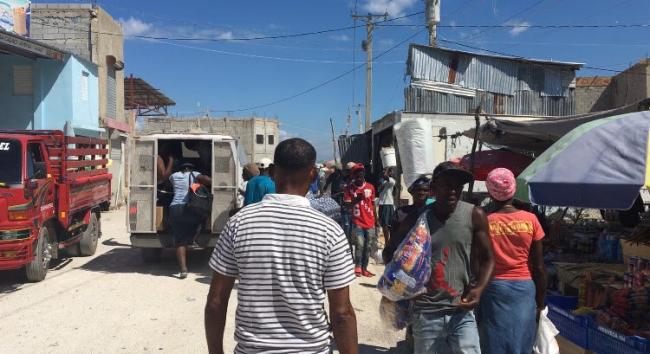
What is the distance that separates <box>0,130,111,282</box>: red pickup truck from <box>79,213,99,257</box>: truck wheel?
0.06 feet

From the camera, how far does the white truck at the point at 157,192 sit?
27.6 ft

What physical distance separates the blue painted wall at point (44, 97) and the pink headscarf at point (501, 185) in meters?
16.6

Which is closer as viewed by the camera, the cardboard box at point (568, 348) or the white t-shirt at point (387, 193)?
the cardboard box at point (568, 348)

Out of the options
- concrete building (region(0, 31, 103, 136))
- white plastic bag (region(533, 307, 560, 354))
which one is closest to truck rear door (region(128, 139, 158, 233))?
white plastic bag (region(533, 307, 560, 354))

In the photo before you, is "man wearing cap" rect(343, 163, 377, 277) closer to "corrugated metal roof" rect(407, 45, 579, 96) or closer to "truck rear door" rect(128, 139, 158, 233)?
"truck rear door" rect(128, 139, 158, 233)

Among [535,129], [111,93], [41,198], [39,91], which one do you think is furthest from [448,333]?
[111,93]

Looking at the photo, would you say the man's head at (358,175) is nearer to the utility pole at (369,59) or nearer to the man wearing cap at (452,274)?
the man wearing cap at (452,274)

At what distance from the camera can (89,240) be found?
9.85 meters

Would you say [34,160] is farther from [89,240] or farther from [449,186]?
[449,186]

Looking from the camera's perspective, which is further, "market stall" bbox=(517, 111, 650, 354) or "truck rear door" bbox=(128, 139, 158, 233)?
"truck rear door" bbox=(128, 139, 158, 233)

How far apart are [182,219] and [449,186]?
595 cm

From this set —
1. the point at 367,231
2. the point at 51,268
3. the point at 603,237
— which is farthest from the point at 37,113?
the point at 603,237

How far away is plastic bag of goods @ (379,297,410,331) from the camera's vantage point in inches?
126

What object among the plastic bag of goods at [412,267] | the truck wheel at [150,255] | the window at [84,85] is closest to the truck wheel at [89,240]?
the truck wheel at [150,255]
